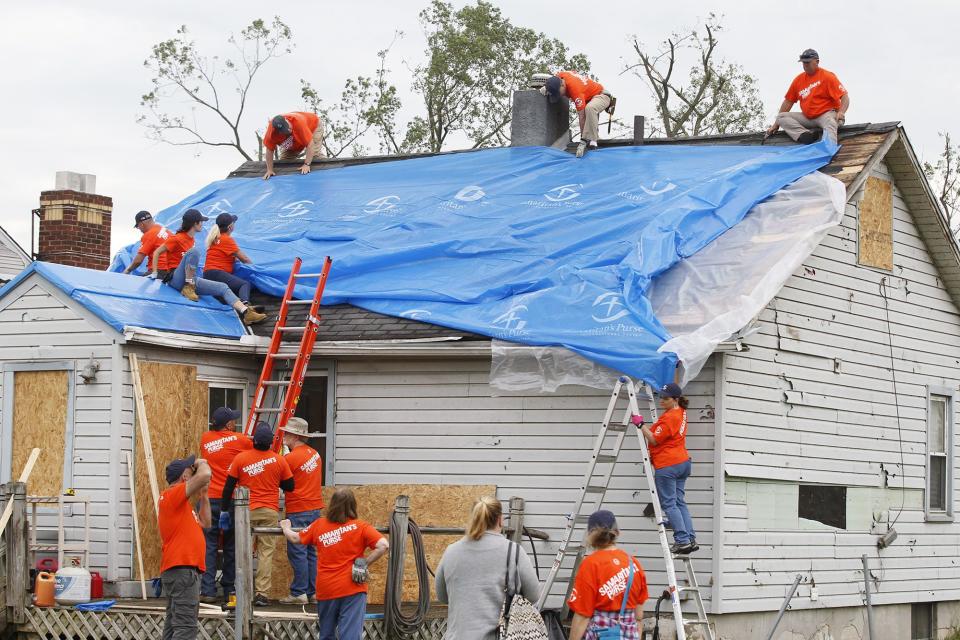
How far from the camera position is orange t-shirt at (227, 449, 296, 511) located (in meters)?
13.1

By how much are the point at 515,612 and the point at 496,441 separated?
5657 millimetres

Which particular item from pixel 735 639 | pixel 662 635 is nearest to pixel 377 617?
pixel 662 635

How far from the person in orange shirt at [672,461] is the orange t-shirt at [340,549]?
3289mm

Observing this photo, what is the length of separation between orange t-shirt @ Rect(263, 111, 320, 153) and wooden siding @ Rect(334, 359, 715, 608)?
Result: 234 inches

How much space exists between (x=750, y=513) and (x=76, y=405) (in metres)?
7.00

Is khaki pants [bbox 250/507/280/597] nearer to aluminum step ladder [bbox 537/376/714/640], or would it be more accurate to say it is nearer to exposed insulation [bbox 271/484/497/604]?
exposed insulation [bbox 271/484/497/604]

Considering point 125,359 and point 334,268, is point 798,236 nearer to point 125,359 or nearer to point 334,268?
point 334,268

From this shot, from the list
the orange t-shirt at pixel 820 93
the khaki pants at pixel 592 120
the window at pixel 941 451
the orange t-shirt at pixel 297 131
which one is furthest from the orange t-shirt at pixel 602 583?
the orange t-shirt at pixel 297 131

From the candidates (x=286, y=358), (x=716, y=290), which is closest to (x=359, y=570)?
(x=286, y=358)

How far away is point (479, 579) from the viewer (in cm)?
884

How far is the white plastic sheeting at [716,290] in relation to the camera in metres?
13.1

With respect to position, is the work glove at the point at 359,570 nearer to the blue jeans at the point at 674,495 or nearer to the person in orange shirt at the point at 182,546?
the person in orange shirt at the point at 182,546

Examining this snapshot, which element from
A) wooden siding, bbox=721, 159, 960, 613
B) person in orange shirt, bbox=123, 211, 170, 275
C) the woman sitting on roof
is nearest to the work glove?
wooden siding, bbox=721, 159, 960, 613

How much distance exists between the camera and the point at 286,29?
125 feet
